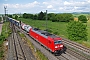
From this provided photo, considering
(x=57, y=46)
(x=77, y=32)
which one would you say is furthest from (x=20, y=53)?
(x=77, y=32)

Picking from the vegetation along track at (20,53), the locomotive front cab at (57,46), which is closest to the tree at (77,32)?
the vegetation along track at (20,53)

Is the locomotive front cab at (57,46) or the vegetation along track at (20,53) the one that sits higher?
the locomotive front cab at (57,46)

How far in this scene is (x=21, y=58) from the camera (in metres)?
29.7

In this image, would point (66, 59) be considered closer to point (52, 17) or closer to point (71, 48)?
point (71, 48)

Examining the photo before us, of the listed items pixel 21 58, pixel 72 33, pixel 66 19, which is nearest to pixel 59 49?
pixel 21 58

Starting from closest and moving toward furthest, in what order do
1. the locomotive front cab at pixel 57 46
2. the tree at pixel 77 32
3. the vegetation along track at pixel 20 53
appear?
the locomotive front cab at pixel 57 46 → the vegetation along track at pixel 20 53 → the tree at pixel 77 32

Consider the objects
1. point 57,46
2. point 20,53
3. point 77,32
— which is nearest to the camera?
point 57,46

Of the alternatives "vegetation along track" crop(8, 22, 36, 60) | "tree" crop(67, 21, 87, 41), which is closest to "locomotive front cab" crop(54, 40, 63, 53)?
"vegetation along track" crop(8, 22, 36, 60)

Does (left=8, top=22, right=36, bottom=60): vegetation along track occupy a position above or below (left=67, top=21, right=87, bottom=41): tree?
below

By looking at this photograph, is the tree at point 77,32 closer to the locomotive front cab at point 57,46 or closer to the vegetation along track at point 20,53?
the vegetation along track at point 20,53

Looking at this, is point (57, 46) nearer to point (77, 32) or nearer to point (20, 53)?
point (20, 53)

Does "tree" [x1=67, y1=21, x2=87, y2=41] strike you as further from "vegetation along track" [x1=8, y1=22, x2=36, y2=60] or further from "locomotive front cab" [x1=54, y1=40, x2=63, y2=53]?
"locomotive front cab" [x1=54, y1=40, x2=63, y2=53]

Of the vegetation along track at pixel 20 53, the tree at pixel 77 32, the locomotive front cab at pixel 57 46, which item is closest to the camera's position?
the locomotive front cab at pixel 57 46

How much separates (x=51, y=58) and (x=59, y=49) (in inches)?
105
